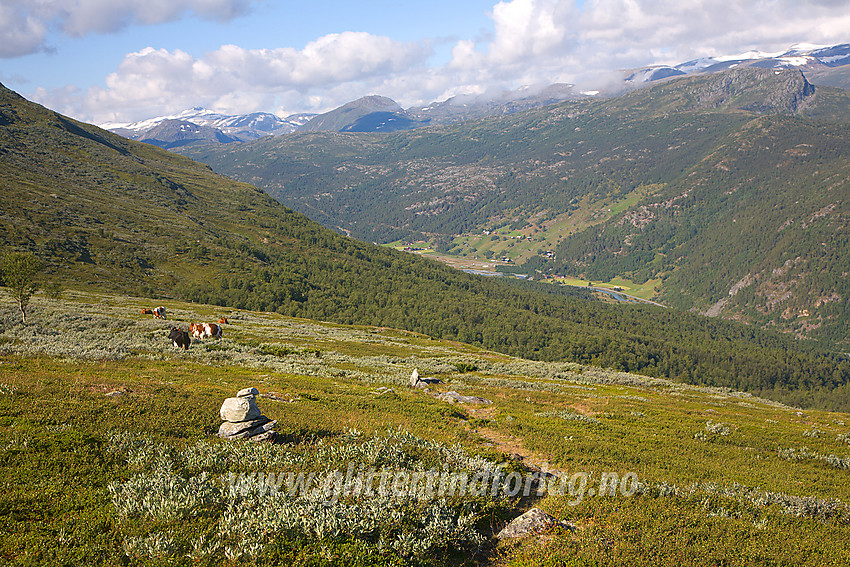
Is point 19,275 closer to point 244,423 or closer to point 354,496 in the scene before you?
point 244,423

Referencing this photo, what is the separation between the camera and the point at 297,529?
35.1ft

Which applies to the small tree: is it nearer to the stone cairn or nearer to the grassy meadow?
the grassy meadow

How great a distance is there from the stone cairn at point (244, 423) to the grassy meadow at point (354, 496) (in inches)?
24.4

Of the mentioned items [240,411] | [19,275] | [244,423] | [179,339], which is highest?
[19,275]

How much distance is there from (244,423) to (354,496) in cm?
707

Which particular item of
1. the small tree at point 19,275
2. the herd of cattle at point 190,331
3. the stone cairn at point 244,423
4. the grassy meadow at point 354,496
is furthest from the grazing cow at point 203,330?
the stone cairn at point 244,423

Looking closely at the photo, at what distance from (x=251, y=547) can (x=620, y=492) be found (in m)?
13.5

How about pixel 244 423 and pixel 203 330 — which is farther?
pixel 203 330

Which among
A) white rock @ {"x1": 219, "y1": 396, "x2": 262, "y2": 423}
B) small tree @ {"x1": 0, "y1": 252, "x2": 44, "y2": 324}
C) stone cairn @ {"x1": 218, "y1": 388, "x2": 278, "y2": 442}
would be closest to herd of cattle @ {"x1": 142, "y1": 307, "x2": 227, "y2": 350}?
small tree @ {"x1": 0, "y1": 252, "x2": 44, "y2": 324}

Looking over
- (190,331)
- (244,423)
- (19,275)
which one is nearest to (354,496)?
(244,423)

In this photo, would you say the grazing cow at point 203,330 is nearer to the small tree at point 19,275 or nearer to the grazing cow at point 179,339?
the grazing cow at point 179,339

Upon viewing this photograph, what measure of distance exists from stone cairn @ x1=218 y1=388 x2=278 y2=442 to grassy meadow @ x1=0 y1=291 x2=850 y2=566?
24.4 inches

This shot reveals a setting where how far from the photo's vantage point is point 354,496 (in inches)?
499

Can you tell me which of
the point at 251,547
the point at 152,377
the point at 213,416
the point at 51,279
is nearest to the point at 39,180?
the point at 51,279
